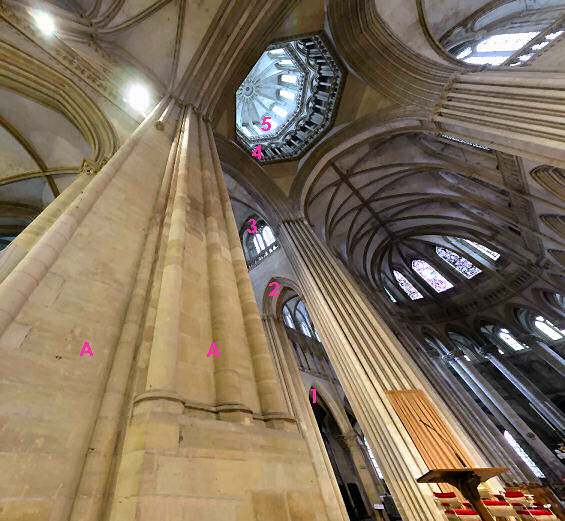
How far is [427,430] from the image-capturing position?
441 cm

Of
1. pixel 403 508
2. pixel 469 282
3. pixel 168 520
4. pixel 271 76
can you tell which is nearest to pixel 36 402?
pixel 168 520

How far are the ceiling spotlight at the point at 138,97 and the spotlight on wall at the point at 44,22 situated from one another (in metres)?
1.54

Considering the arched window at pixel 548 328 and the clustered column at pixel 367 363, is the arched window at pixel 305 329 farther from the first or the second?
the arched window at pixel 548 328

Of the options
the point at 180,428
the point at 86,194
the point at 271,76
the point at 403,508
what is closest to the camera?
the point at 180,428

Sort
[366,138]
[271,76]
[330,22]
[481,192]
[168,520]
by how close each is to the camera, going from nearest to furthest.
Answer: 1. [168,520]
2. [330,22]
3. [366,138]
4. [481,192]
5. [271,76]

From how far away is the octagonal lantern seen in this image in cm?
873

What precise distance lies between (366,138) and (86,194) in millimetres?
8830

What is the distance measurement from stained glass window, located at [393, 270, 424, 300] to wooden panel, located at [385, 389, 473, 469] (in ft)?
44.7

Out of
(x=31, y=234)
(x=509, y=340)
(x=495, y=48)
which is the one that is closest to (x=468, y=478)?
(x=31, y=234)

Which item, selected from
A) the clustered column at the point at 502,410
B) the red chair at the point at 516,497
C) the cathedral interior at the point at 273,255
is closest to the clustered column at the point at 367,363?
the cathedral interior at the point at 273,255

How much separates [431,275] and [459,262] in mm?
1696

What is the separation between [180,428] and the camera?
4.27ft

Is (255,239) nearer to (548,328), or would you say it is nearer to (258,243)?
(258,243)

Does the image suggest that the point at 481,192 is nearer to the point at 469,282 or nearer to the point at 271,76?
the point at 469,282
